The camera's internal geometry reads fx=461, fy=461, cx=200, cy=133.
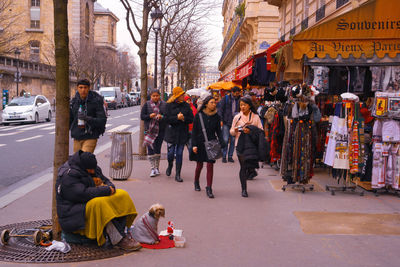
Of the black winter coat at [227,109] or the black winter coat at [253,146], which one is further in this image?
the black winter coat at [227,109]

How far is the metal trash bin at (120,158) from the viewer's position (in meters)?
9.36

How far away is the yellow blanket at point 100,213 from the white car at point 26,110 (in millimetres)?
22774

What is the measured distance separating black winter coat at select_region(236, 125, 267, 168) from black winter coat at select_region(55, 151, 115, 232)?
11.5ft

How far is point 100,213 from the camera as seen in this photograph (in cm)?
478

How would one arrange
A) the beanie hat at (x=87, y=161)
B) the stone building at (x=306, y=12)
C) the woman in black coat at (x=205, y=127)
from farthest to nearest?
1. the stone building at (x=306, y=12)
2. the woman in black coat at (x=205, y=127)
3. the beanie hat at (x=87, y=161)

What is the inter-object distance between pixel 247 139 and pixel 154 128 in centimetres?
278

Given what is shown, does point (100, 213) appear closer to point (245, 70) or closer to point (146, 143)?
point (146, 143)

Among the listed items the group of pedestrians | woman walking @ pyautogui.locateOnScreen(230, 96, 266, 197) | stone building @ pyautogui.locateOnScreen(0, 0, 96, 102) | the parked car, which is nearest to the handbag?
the group of pedestrians

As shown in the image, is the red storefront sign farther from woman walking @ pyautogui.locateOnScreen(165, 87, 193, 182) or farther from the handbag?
the handbag

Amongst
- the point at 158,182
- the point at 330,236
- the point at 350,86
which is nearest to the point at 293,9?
the point at 350,86

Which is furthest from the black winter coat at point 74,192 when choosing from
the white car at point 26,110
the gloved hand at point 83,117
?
the white car at point 26,110

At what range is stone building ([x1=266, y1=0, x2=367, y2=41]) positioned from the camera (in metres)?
13.0

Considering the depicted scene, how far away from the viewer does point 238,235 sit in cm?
561

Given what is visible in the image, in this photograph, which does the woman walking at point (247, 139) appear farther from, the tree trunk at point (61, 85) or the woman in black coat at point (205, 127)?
the tree trunk at point (61, 85)
